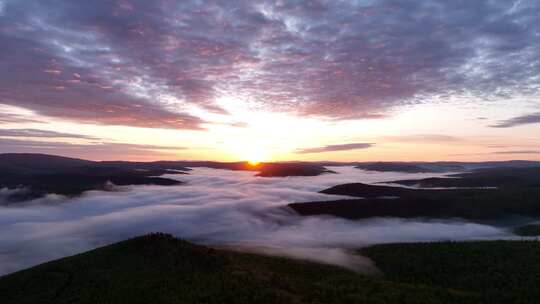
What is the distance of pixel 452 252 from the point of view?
219ft

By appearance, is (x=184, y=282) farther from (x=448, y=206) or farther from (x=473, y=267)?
(x=448, y=206)

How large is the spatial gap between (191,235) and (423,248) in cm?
9710

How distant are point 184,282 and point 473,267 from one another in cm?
4753

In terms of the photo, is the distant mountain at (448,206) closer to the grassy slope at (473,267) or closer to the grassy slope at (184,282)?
the grassy slope at (473,267)

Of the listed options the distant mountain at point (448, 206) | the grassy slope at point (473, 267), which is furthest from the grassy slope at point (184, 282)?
the distant mountain at point (448, 206)

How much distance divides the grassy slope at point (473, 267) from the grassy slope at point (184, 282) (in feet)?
21.2

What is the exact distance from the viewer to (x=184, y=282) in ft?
146

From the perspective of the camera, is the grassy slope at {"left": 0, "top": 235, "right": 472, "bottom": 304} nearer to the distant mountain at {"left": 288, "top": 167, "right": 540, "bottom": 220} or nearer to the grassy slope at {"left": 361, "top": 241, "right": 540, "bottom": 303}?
the grassy slope at {"left": 361, "top": 241, "right": 540, "bottom": 303}

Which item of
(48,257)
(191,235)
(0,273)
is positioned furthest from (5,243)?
(191,235)

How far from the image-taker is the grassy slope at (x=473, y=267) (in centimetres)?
4478

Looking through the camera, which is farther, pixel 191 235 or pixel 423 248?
pixel 191 235

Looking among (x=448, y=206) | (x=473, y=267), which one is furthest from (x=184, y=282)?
(x=448, y=206)

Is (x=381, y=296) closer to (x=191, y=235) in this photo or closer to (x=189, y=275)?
(x=189, y=275)

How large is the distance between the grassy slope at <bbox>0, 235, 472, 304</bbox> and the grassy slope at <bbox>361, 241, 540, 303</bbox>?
255 inches
